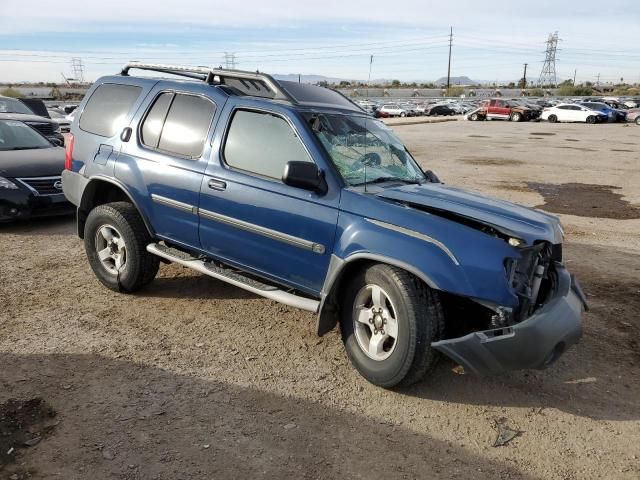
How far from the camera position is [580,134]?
29.7 m

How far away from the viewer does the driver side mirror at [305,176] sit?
3.87 meters

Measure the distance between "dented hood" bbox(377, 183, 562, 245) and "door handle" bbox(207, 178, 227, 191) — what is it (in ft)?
4.18

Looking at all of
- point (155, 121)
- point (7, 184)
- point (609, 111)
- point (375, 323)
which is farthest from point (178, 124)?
point (609, 111)

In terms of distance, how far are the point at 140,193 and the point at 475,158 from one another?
48.2ft

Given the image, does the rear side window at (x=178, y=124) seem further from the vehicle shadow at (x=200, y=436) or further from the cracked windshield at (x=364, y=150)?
the vehicle shadow at (x=200, y=436)

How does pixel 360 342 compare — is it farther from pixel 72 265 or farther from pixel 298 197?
pixel 72 265

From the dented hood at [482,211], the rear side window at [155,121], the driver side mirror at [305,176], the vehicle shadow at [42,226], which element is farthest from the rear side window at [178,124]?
the vehicle shadow at [42,226]

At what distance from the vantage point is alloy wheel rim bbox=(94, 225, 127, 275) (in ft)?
17.6

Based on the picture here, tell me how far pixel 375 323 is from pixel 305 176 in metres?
1.11

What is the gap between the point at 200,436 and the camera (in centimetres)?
329

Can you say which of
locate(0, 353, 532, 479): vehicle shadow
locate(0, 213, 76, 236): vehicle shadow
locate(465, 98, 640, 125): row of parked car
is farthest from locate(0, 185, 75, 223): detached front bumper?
locate(465, 98, 640, 125): row of parked car

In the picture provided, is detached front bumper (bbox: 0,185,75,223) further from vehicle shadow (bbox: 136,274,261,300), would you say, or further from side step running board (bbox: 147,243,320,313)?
side step running board (bbox: 147,243,320,313)

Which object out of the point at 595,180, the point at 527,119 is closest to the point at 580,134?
the point at 527,119

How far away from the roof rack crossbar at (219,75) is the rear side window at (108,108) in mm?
315
